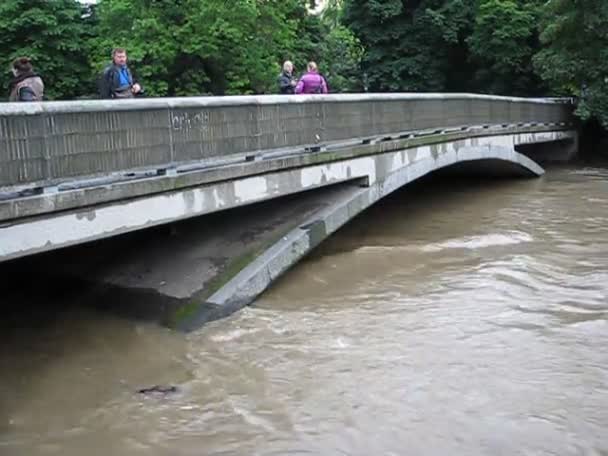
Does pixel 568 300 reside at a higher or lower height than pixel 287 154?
lower

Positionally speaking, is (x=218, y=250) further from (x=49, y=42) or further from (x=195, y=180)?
(x=49, y=42)

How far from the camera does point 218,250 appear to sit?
9945 mm

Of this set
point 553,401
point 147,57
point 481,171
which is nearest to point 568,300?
point 553,401

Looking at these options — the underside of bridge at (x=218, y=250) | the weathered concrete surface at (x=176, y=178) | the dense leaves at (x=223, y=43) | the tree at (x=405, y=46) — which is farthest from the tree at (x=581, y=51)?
the underside of bridge at (x=218, y=250)

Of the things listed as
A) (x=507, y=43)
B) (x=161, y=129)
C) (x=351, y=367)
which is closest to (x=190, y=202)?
(x=161, y=129)

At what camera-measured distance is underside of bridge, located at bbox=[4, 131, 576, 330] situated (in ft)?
30.6

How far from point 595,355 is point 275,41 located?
19.8 meters

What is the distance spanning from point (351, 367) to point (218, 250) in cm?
313

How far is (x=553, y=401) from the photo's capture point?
21.2ft

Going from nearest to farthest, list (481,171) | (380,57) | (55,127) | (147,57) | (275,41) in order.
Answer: (55,127) → (481,171) → (147,57) → (275,41) → (380,57)

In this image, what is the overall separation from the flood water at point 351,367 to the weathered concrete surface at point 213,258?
337 mm

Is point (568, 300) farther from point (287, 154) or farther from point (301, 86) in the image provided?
point (301, 86)

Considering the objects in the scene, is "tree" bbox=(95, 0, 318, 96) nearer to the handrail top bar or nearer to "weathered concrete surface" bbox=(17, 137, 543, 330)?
the handrail top bar

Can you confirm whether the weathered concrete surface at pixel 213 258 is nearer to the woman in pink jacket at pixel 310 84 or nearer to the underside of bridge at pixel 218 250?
the underside of bridge at pixel 218 250
